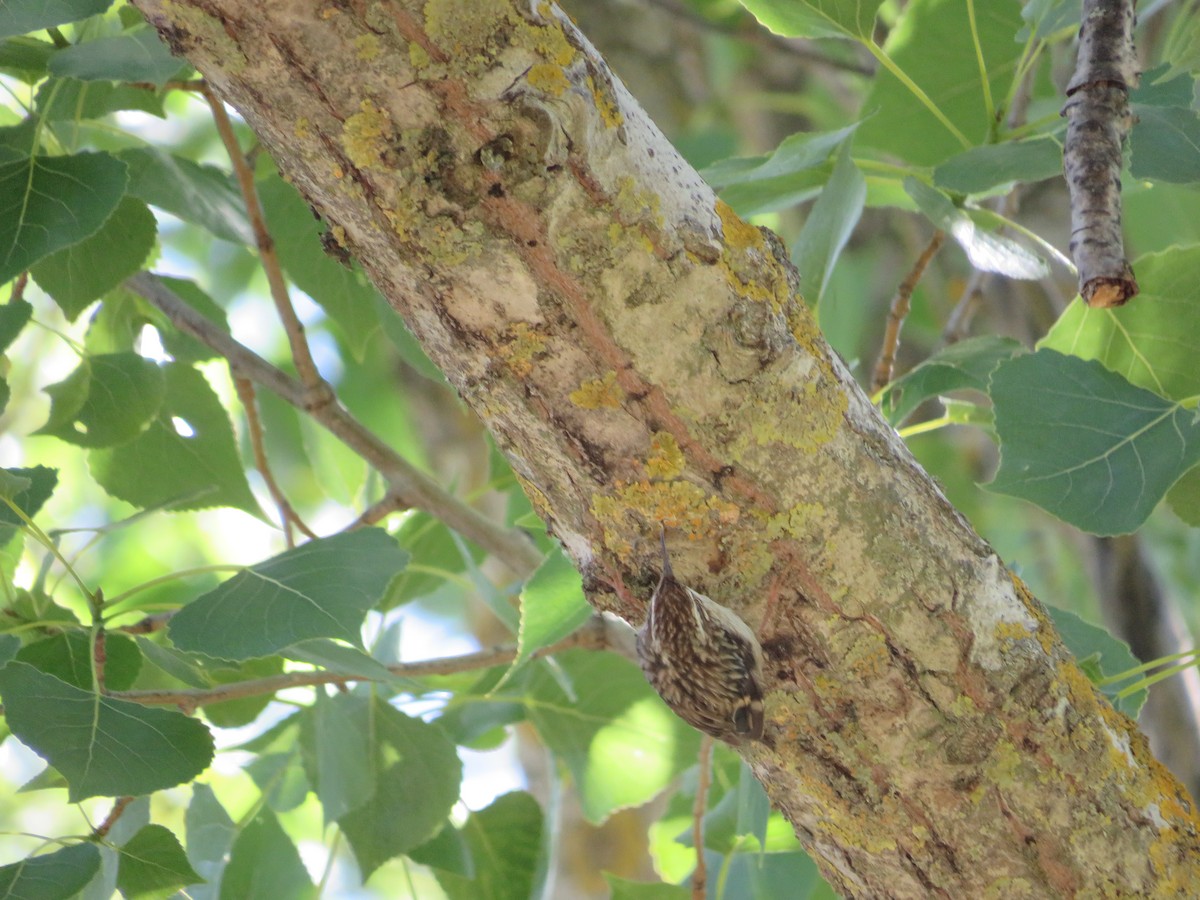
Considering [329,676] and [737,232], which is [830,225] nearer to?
[737,232]

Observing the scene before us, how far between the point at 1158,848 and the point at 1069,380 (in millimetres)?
409

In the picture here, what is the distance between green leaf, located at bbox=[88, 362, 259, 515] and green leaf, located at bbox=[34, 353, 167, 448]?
0.40ft

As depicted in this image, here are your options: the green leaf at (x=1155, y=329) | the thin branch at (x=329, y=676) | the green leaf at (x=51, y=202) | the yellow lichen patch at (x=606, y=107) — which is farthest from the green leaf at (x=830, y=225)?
the green leaf at (x=51, y=202)

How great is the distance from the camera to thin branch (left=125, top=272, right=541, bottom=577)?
1.31 meters

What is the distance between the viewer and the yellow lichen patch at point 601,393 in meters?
0.76

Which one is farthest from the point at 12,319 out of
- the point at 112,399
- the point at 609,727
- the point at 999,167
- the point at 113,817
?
the point at 999,167

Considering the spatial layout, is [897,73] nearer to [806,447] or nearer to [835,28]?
[835,28]

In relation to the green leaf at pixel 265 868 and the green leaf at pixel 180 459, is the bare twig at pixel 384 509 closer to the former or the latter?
the green leaf at pixel 180 459

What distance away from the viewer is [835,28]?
1.22 m

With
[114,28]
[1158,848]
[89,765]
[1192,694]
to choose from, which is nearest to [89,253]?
[114,28]

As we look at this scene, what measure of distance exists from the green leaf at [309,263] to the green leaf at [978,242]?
660mm

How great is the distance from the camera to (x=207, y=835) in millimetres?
1303

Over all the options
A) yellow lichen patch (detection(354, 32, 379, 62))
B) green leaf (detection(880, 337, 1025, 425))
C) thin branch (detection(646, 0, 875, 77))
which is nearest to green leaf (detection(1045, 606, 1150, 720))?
green leaf (detection(880, 337, 1025, 425))

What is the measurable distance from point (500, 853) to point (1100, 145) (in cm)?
108
